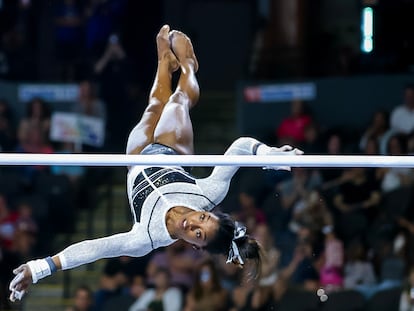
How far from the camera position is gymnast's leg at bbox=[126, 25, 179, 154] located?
8773 millimetres

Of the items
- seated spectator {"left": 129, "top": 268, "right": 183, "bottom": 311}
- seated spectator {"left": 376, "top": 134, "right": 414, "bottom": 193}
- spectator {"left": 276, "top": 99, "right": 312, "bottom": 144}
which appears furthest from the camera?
spectator {"left": 276, "top": 99, "right": 312, "bottom": 144}

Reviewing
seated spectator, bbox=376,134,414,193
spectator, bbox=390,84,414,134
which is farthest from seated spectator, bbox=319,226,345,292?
spectator, bbox=390,84,414,134

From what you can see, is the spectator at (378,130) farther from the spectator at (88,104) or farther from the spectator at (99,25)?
the spectator at (99,25)

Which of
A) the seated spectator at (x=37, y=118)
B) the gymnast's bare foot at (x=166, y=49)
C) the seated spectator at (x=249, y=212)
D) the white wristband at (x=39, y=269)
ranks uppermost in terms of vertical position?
the gymnast's bare foot at (x=166, y=49)

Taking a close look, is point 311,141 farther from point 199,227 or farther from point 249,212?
point 199,227

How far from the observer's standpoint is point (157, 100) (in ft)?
29.6

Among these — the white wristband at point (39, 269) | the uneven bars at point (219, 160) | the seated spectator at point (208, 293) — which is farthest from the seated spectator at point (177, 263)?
the uneven bars at point (219, 160)

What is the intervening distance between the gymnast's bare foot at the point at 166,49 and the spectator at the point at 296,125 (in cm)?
370

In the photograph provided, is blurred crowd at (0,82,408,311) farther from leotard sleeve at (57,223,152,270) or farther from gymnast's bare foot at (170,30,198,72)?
leotard sleeve at (57,223,152,270)

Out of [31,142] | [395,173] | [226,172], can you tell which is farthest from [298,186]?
[226,172]

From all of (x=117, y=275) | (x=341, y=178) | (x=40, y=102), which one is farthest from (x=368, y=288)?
(x=40, y=102)

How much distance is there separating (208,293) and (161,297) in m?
0.41

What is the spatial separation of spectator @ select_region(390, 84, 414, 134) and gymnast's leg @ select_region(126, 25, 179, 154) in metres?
3.82

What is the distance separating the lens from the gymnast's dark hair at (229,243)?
7.99 metres
